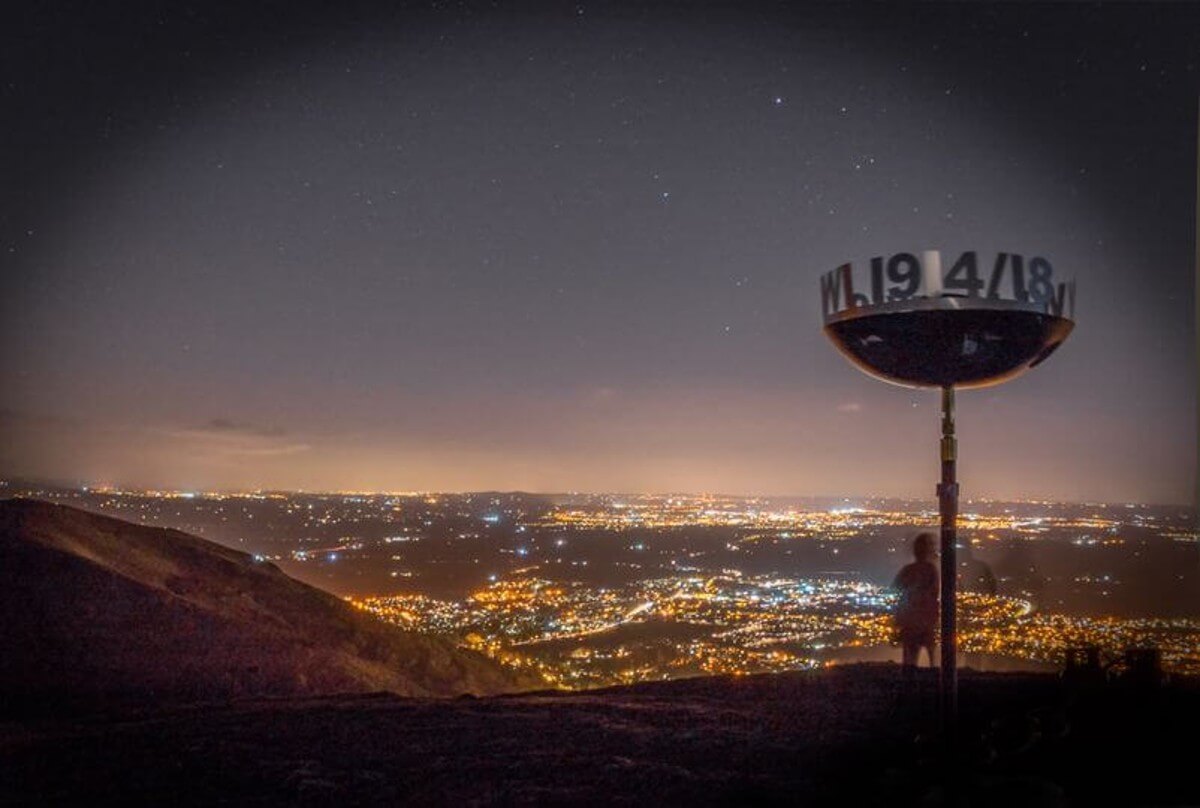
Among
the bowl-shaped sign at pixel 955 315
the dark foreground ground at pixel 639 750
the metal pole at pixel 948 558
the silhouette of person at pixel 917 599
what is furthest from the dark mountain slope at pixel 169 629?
the bowl-shaped sign at pixel 955 315

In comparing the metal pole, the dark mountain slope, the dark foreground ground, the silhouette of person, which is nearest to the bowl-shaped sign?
the metal pole

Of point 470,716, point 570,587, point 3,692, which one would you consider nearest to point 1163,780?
point 470,716

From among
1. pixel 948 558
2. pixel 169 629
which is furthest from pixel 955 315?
pixel 169 629

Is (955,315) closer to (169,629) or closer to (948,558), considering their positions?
(948,558)

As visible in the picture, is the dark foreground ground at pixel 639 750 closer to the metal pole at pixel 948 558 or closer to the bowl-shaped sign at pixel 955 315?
the metal pole at pixel 948 558

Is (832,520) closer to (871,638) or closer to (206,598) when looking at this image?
(871,638)
